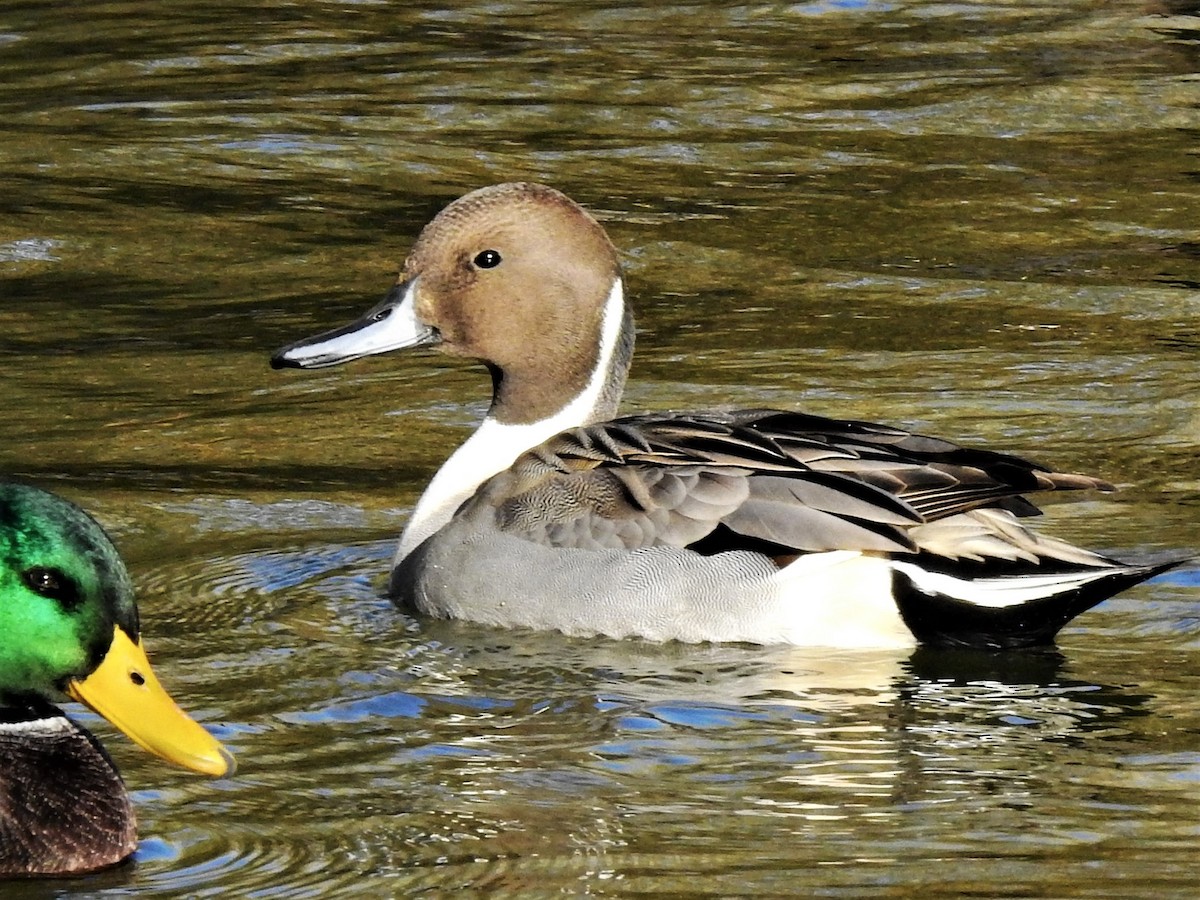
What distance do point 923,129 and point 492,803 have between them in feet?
26.4

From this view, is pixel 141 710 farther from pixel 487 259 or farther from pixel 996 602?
pixel 487 259

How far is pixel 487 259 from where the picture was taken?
24.1 ft

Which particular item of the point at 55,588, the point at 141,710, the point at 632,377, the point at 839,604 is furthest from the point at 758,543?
the point at 632,377

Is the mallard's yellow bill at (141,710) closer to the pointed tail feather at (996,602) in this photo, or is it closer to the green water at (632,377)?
the green water at (632,377)

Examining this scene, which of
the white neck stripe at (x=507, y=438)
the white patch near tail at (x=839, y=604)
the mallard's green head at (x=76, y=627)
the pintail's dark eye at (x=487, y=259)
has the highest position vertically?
the pintail's dark eye at (x=487, y=259)

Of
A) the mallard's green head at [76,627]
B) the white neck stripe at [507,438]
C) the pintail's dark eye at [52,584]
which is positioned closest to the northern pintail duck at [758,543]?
the white neck stripe at [507,438]

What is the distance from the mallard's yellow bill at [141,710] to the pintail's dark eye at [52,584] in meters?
0.12

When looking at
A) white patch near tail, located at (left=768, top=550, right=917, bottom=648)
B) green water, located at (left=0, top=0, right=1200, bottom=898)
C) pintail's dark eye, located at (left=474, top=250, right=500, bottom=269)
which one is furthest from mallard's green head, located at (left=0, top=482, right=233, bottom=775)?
pintail's dark eye, located at (left=474, top=250, right=500, bottom=269)

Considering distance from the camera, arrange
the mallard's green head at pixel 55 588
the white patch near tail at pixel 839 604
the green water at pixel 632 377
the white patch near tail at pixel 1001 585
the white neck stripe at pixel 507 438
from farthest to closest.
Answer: the white neck stripe at pixel 507 438 < the white patch near tail at pixel 839 604 < the white patch near tail at pixel 1001 585 < the green water at pixel 632 377 < the mallard's green head at pixel 55 588

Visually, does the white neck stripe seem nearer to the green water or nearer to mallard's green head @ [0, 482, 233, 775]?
the green water

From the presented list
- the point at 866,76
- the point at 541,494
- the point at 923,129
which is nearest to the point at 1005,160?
the point at 923,129

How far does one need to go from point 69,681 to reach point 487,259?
8.92 ft

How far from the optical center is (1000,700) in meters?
6.11

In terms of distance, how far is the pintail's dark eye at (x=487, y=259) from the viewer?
7328 mm
